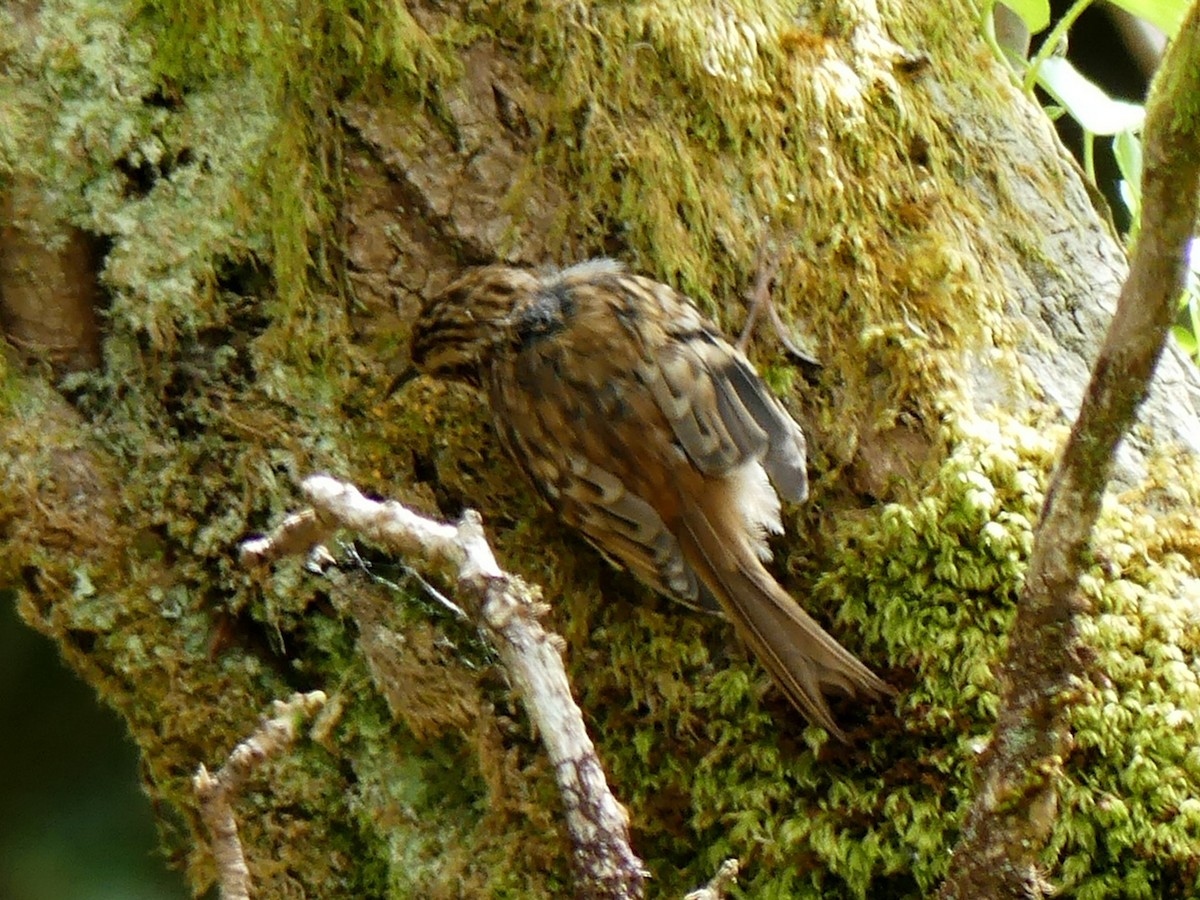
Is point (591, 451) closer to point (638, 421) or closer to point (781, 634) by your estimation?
point (638, 421)

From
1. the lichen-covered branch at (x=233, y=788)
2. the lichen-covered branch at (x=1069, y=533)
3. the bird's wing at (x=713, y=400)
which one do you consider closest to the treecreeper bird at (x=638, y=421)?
the bird's wing at (x=713, y=400)

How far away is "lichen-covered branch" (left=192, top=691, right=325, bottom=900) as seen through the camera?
1468mm

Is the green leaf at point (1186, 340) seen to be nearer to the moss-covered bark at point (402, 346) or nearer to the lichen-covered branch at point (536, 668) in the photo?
the moss-covered bark at point (402, 346)

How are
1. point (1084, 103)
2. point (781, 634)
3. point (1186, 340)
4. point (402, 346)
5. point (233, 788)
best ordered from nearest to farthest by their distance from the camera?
point (233, 788) → point (781, 634) → point (402, 346) → point (1084, 103) → point (1186, 340)

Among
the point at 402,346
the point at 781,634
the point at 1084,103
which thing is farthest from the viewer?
the point at 1084,103

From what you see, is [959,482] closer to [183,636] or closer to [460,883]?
[460,883]

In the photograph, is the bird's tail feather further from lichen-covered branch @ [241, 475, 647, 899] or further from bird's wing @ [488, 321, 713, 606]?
lichen-covered branch @ [241, 475, 647, 899]

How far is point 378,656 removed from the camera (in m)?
2.08

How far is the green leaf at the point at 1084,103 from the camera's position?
8.50 ft

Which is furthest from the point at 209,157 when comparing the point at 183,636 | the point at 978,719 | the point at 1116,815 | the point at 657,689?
the point at 1116,815

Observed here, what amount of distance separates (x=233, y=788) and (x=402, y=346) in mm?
922

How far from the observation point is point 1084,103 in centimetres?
261

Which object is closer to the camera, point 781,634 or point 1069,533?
point 1069,533

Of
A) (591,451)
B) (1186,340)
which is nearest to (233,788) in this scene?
(591,451)
